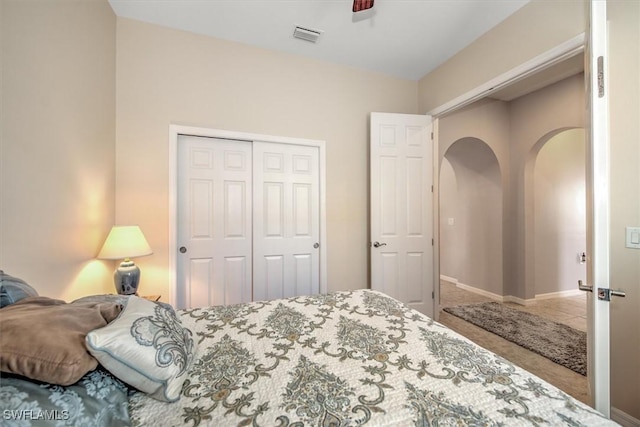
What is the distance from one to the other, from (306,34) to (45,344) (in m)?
2.81

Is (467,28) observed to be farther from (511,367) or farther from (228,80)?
(511,367)

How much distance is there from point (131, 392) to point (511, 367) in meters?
1.31

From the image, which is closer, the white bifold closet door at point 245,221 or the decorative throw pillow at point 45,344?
the decorative throw pillow at point 45,344

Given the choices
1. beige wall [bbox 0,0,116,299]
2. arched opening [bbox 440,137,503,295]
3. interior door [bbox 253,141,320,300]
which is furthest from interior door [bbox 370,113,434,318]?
beige wall [bbox 0,0,116,299]

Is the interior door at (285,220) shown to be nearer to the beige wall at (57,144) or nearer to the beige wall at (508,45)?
the beige wall at (57,144)

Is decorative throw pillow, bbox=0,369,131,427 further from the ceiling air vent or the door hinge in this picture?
the ceiling air vent

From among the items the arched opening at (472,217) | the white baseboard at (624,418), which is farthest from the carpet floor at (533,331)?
the arched opening at (472,217)

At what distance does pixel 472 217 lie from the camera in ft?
14.7

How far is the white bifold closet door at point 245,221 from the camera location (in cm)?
254

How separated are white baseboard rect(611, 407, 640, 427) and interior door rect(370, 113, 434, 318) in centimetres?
154

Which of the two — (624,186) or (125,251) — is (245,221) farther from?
(624,186)

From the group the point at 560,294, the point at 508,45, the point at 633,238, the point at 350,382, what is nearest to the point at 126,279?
the point at 350,382

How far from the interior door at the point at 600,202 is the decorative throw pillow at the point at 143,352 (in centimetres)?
176

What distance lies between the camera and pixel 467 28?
7.92 feet
